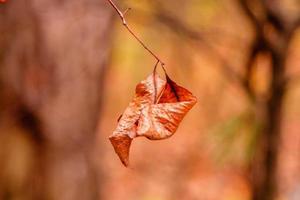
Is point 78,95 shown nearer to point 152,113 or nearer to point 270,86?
point 270,86

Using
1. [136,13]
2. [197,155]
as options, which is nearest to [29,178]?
[136,13]

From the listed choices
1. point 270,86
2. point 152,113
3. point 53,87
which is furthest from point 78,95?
point 152,113

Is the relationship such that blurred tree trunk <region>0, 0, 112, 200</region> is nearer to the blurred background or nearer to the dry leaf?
the blurred background

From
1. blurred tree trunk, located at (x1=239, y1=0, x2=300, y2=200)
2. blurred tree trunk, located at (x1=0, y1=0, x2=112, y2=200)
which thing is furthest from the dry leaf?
blurred tree trunk, located at (x1=0, y1=0, x2=112, y2=200)

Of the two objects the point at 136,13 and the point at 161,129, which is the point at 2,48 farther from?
the point at 161,129

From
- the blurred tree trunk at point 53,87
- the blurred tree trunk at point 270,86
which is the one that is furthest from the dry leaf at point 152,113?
the blurred tree trunk at point 53,87
